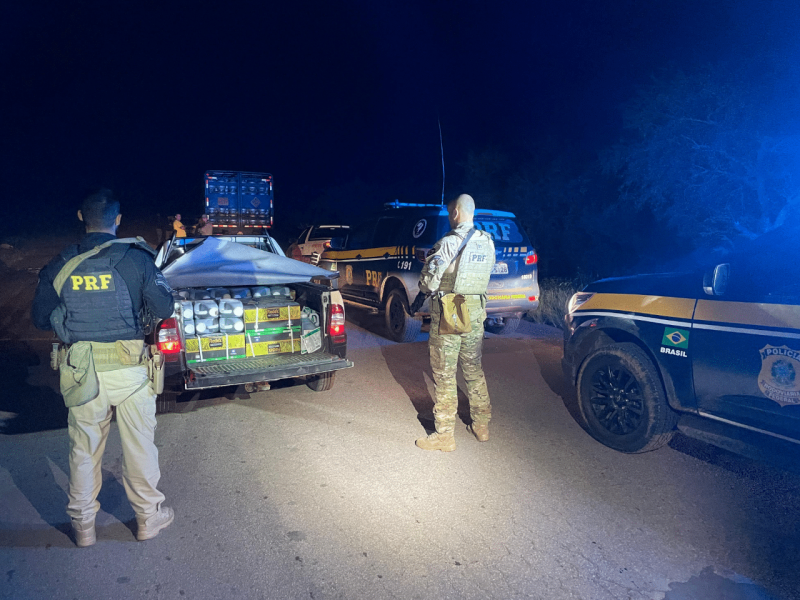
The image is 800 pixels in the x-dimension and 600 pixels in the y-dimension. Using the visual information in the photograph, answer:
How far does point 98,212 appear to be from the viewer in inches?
122

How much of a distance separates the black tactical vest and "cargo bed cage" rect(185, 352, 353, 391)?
163 centimetres

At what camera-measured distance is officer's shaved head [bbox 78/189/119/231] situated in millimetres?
3092

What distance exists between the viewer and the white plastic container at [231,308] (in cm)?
A: 534

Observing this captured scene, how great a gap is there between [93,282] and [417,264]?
5.49 meters

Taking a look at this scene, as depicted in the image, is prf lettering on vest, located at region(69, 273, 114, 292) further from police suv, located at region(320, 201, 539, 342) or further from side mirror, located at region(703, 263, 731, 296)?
police suv, located at region(320, 201, 539, 342)

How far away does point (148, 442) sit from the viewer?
3174 millimetres

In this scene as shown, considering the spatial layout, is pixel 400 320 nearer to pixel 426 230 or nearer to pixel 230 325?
pixel 426 230

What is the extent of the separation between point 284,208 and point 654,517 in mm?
47023

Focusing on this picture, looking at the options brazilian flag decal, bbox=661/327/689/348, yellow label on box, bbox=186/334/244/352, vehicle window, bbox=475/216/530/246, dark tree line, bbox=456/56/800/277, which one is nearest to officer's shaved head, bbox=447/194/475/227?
brazilian flag decal, bbox=661/327/689/348

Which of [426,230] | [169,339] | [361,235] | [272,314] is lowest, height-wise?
[169,339]

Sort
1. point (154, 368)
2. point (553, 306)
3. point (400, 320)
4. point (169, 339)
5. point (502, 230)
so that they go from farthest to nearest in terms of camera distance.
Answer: point (553, 306) < point (400, 320) < point (502, 230) < point (169, 339) < point (154, 368)

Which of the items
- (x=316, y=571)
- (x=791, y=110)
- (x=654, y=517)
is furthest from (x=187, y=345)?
(x=791, y=110)

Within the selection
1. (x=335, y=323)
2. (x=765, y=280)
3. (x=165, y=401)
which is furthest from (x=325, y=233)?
(x=765, y=280)

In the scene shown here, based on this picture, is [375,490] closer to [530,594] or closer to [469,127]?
[530,594]
